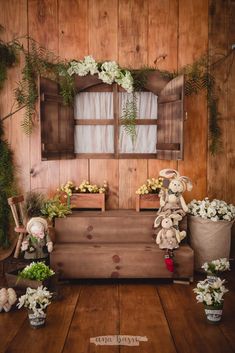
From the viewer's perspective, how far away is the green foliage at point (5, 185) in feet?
14.7

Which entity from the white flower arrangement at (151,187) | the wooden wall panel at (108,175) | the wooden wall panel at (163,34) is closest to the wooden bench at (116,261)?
the white flower arrangement at (151,187)

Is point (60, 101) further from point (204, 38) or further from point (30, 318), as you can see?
point (30, 318)

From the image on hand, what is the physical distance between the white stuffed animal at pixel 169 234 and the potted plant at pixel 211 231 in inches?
9.6

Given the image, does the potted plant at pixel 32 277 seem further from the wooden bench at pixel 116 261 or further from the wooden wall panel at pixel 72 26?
the wooden wall panel at pixel 72 26

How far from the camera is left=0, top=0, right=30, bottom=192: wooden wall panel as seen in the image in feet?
14.9

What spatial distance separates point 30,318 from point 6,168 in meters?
2.08

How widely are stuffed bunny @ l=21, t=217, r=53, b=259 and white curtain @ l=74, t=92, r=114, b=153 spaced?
1192 mm

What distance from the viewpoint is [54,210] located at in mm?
4078

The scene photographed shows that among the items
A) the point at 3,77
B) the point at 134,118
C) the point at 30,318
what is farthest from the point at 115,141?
the point at 30,318

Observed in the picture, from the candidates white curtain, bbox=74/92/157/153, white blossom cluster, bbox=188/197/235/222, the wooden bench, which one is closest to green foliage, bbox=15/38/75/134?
white curtain, bbox=74/92/157/153

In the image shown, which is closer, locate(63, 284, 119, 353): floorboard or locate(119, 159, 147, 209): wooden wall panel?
locate(63, 284, 119, 353): floorboard

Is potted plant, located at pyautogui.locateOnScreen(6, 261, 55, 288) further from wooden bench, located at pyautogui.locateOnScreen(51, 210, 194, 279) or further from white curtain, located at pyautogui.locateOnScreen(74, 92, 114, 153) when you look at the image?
→ white curtain, located at pyautogui.locateOnScreen(74, 92, 114, 153)

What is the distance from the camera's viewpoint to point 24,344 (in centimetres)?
258

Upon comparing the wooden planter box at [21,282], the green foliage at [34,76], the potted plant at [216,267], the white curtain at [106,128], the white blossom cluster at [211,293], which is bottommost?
the wooden planter box at [21,282]
